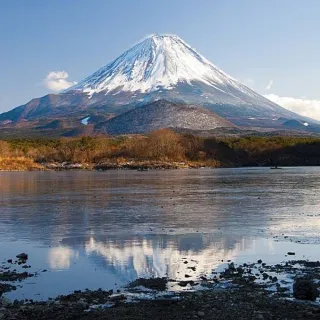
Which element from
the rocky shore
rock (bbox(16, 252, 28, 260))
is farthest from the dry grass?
the rocky shore

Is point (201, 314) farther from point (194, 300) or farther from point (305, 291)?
point (305, 291)

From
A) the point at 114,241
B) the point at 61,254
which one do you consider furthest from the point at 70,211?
the point at 61,254

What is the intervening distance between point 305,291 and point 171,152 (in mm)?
90141

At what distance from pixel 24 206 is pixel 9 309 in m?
18.1

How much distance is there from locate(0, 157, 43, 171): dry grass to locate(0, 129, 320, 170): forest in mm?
275

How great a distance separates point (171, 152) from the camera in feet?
326

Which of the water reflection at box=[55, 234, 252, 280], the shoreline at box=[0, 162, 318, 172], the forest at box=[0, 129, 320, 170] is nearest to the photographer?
the water reflection at box=[55, 234, 252, 280]

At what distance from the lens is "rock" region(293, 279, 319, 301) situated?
916 cm

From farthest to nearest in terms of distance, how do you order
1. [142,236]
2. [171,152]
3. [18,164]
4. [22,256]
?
[171,152] < [18,164] < [142,236] < [22,256]

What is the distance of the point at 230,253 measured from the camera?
1353cm

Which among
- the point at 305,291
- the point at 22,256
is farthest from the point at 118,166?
the point at 305,291

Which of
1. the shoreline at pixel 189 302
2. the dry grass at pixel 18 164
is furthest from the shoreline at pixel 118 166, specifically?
the shoreline at pixel 189 302

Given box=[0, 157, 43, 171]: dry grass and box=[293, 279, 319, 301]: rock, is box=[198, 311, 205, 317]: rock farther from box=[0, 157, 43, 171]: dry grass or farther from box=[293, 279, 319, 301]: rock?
box=[0, 157, 43, 171]: dry grass

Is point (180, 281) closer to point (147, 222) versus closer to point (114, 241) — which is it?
point (114, 241)
